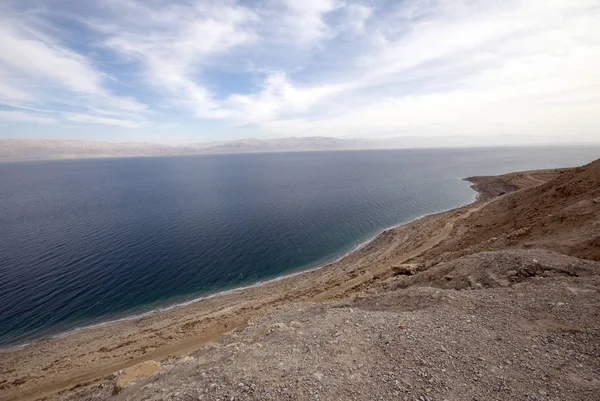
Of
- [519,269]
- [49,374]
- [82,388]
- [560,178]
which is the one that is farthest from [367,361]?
[560,178]

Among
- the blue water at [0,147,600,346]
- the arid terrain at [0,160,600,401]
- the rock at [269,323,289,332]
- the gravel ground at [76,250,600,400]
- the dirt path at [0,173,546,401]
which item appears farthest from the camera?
the blue water at [0,147,600,346]

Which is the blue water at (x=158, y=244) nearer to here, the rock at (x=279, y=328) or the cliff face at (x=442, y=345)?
the cliff face at (x=442, y=345)

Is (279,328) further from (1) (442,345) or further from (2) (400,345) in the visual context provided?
(1) (442,345)

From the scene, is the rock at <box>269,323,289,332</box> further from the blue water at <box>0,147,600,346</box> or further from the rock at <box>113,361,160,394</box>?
the blue water at <box>0,147,600,346</box>

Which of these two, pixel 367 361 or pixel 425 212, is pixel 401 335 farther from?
pixel 425 212

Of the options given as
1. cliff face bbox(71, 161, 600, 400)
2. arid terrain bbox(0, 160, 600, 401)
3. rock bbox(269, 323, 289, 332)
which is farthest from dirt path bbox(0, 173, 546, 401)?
rock bbox(269, 323, 289, 332)

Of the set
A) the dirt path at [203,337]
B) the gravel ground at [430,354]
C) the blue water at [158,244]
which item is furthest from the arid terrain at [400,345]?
the blue water at [158,244]
